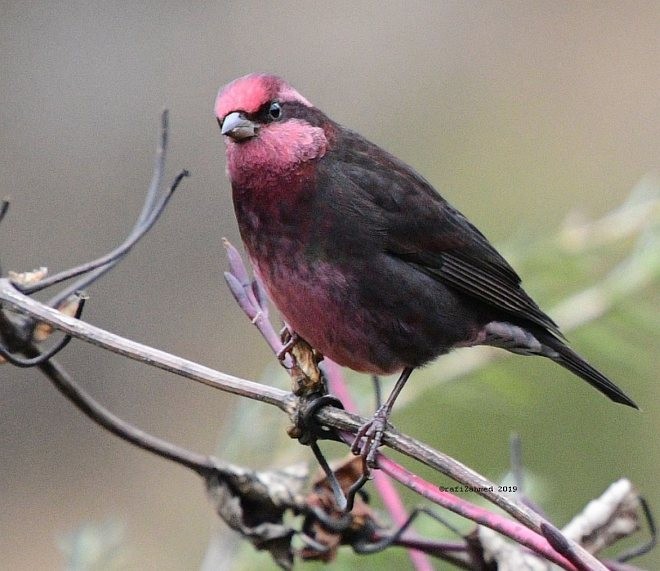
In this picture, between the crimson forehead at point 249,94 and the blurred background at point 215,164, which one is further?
the blurred background at point 215,164

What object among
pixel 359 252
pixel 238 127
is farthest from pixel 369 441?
pixel 238 127

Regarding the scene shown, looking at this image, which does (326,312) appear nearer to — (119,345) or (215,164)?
(119,345)

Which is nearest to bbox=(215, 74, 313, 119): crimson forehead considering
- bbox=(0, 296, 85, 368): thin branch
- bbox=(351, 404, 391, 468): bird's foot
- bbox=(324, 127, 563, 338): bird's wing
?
bbox=(324, 127, 563, 338): bird's wing

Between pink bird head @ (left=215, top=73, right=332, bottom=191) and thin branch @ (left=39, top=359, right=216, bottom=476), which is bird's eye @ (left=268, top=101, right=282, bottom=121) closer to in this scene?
pink bird head @ (left=215, top=73, right=332, bottom=191)

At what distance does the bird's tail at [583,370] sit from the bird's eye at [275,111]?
1.05 m

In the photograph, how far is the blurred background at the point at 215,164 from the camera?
5.08 meters

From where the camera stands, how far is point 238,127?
10.6 feet

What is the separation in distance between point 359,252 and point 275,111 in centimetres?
47

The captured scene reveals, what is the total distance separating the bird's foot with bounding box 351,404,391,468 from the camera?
2.14m

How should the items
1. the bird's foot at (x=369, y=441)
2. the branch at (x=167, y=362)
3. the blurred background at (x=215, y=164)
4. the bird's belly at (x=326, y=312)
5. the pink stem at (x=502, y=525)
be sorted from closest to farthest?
the pink stem at (x=502, y=525)
the branch at (x=167, y=362)
the bird's foot at (x=369, y=441)
the bird's belly at (x=326, y=312)
the blurred background at (x=215, y=164)

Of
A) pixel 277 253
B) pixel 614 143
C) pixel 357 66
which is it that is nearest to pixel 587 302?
pixel 277 253

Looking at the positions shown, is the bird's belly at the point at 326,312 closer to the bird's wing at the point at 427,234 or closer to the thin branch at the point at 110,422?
the bird's wing at the point at 427,234

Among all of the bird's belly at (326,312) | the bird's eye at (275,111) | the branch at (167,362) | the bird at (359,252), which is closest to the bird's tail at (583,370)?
the bird at (359,252)

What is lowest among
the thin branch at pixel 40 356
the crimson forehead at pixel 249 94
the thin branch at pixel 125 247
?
the thin branch at pixel 40 356
